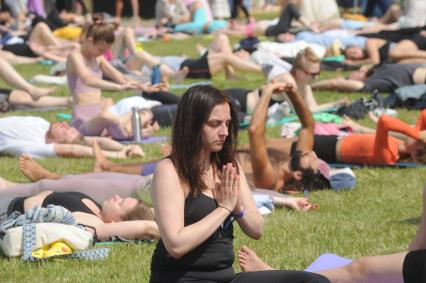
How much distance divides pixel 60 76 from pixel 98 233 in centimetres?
910

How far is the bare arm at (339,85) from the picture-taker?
488 inches

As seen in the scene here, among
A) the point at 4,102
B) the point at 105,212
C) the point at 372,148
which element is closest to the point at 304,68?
the point at 372,148

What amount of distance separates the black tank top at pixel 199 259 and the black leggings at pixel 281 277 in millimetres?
79

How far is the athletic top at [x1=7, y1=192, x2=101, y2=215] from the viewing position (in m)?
6.15

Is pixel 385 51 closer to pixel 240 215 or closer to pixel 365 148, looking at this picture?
pixel 365 148

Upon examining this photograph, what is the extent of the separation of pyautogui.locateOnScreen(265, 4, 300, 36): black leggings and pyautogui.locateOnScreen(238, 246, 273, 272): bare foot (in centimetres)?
1438

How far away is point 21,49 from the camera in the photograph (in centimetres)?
1767

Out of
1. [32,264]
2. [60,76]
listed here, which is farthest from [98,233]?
[60,76]

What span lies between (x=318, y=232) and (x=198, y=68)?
807cm

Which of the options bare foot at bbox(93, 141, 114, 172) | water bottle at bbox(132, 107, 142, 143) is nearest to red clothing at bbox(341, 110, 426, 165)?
bare foot at bbox(93, 141, 114, 172)

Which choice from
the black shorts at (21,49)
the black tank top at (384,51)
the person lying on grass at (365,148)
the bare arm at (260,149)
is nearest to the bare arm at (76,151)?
the person lying on grass at (365,148)

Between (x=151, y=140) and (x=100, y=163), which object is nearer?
(x=100, y=163)

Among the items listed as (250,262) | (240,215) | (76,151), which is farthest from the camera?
(76,151)

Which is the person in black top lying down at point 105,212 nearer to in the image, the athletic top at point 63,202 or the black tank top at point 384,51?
the athletic top at point 63,202
